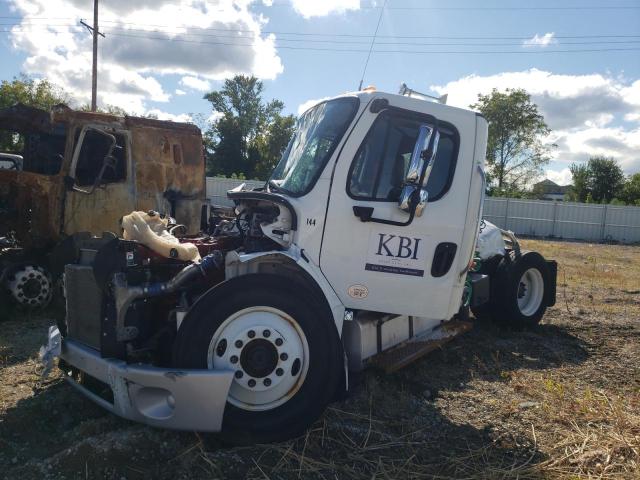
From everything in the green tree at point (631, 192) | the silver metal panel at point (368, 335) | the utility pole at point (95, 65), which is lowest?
the silver metal panel at point (368, 335)

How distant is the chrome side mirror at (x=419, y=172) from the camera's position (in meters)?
3.90

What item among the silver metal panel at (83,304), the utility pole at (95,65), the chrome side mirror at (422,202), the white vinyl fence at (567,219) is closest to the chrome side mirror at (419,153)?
the chrome side mirror at (422,202)

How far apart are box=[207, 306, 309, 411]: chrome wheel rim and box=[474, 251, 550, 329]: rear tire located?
419cm

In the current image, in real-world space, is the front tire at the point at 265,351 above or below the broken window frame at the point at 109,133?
below

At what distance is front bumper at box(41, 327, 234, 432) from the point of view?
11.4ft

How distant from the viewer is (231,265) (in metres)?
4.03

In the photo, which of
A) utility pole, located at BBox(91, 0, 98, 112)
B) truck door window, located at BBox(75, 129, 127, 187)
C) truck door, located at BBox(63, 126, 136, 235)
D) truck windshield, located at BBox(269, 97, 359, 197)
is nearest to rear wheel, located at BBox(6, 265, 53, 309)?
truck door, located at BBox(63, 126, 136, 235)

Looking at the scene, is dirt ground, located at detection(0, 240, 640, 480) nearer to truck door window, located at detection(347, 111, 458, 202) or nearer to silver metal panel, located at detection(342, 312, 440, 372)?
silver metal panel, located at detection(342, 312, 440, 372)

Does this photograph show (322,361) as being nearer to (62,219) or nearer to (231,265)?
(231,265)

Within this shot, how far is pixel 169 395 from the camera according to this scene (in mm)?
3627

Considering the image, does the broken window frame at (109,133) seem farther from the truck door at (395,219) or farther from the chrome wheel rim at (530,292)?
the chrome wheel rim at (530,292)

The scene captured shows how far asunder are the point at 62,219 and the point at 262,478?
19.5ft

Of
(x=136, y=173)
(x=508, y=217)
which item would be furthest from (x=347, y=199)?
(x=508, y=217)

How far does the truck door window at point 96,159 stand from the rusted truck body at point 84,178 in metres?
0.01
